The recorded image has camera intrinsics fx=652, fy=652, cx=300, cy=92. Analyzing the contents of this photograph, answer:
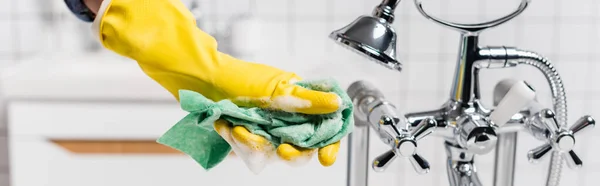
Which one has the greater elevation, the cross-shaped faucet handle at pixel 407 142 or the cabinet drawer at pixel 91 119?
the cross-shaped faucet handle at pixel 407 142

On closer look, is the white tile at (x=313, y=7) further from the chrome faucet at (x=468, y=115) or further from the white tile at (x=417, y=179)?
the chrome faucet at (x=468, y=115)

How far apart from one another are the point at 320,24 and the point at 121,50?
99 centimetres

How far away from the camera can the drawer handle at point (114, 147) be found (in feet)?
3.65

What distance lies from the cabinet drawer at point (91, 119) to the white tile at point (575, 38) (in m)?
0.90

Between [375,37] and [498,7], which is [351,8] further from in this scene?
[375,37]

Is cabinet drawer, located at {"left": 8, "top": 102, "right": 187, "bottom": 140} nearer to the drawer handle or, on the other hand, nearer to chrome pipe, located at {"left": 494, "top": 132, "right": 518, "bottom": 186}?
the drawer handle

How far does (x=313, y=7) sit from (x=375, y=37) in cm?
89

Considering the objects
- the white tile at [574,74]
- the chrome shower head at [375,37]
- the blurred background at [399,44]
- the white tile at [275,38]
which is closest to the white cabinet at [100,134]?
the blurred background at [399,44]

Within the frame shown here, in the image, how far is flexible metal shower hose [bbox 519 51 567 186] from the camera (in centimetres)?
70

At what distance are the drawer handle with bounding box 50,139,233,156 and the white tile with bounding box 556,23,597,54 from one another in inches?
35.8

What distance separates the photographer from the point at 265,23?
58.7 inches

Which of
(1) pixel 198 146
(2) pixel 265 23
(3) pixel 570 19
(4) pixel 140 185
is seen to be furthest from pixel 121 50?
(3) pixel 570 19

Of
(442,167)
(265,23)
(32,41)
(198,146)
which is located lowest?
(442,167)

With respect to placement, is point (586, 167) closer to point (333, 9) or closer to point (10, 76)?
point (333, 9)
